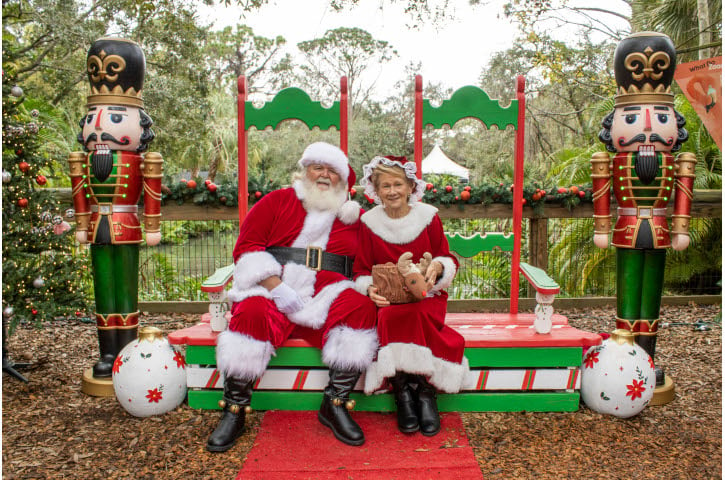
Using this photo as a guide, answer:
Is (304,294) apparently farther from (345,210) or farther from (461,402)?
(461,402)

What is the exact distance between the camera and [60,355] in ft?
13.6

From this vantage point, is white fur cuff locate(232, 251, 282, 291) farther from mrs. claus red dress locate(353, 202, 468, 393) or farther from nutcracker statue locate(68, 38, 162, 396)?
nutcracker statue locate(68, 38, 162, 396)

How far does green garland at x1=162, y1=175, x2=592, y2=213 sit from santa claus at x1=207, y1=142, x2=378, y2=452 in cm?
183

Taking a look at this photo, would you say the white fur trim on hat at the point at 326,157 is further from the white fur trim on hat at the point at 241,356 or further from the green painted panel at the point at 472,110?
the white fur trim on hat at the point at 241,356

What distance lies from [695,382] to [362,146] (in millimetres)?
20826

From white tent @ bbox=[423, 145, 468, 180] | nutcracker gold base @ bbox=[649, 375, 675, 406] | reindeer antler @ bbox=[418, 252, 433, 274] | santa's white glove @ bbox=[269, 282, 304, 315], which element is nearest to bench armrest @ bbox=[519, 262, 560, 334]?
reindeer antler @ bbox=[418, 252, 433, 274]

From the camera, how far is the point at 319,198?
3.13 metres

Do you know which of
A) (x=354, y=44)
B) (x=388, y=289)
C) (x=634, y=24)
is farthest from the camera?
(x=354, y=44)

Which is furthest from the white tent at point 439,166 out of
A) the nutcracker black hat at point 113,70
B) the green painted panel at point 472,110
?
the nutcracker black hat at point 113,70

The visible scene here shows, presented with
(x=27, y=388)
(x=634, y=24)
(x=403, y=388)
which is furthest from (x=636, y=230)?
(x=634, y=24)

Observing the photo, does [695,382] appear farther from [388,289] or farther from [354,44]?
[354,44]

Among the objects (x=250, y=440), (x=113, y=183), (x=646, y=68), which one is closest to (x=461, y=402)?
(x=250, y=440)

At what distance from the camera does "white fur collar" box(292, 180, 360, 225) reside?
3.14 meters

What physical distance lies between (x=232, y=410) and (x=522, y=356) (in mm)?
1590
